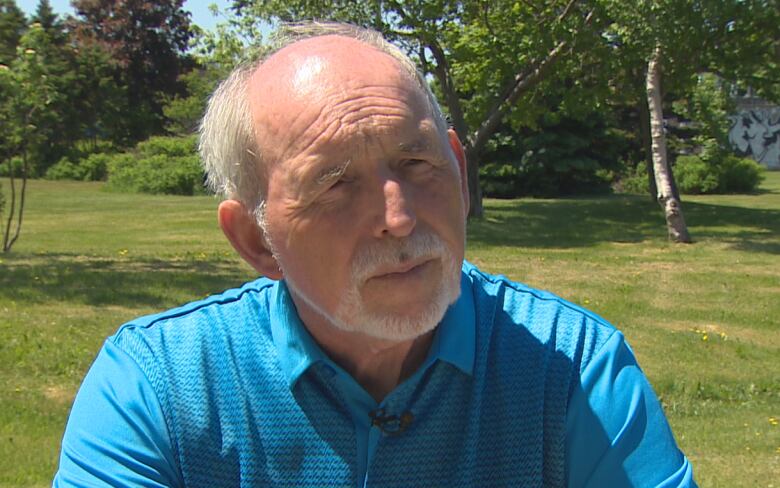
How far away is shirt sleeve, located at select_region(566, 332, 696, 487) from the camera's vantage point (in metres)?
1.59

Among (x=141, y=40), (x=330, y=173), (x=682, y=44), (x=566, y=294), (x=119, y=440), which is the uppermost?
(x=141, y=40)

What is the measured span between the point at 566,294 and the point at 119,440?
10.8m

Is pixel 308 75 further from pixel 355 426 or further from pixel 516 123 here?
pixel 516 123

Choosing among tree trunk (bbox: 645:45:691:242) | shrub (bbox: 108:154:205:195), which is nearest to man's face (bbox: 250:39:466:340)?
tree trunk (bbox: 645:45:691:242)

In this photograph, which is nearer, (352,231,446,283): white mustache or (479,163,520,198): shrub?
(352,231,446,283): white mustache

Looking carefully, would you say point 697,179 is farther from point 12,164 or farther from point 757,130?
point 12,164

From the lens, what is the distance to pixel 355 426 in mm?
1643

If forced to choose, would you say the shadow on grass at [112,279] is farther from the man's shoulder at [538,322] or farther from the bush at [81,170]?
the bush at [81,170]

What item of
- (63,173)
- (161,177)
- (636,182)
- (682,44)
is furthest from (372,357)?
(63,173)

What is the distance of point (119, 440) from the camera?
162cm

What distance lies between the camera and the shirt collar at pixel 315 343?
1.67m

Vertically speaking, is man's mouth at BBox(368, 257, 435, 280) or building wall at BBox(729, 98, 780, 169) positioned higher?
building wall at BBox(729, 98, 780, 169)

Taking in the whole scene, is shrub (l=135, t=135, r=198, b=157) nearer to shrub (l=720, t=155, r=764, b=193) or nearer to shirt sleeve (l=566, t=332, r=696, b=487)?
shrub (l=720, t=155, r=764, b=193)

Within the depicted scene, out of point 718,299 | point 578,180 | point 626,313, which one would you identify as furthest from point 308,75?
point 578,180
